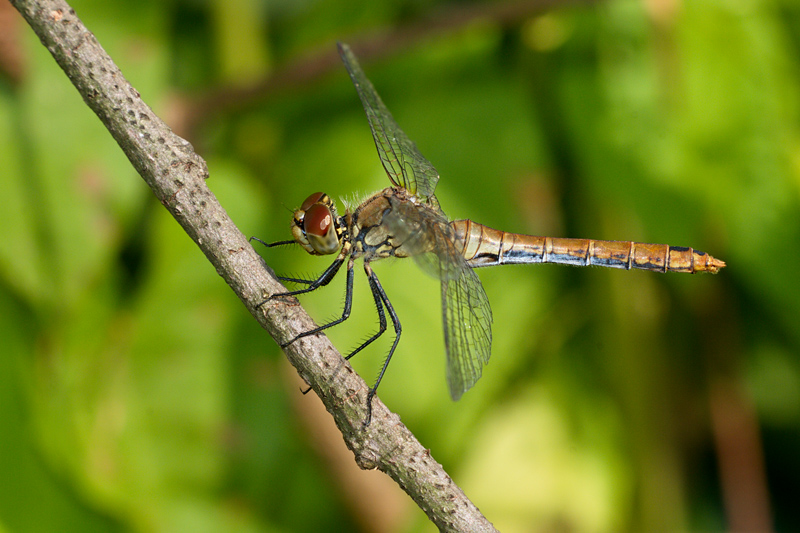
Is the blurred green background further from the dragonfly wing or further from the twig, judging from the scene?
the twig

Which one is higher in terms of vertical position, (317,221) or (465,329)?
(317,221)

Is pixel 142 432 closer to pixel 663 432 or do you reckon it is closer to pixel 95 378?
pixel 95 378

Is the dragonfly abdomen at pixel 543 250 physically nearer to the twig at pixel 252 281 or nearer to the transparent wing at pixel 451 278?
the transparent wing at pixel 451 278

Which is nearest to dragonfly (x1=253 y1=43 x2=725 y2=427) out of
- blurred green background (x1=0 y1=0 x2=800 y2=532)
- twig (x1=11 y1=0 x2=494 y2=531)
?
blurred green background (x1=0 y1=0 x2=800 y2=532)

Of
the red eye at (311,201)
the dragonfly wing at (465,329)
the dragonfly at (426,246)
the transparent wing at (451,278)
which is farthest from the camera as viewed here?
the red eye at (311,201)

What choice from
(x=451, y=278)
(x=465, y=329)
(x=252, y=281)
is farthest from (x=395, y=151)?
(x=252, y=281)

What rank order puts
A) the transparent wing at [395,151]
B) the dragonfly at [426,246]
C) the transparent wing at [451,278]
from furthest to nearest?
1. the transparent wing at [395,151]
2. the dragonfly at [426,246]
3. the transparent wing at [451,278]

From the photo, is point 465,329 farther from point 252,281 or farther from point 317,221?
point 252,281

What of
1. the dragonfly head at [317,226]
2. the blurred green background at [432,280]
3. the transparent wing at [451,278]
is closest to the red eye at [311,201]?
the dragonfly head at [317,226]
